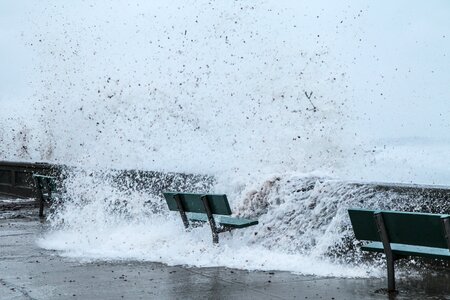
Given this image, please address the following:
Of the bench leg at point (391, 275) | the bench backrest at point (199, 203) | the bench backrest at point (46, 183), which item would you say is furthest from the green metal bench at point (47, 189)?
the bench leg at point (391, 275)

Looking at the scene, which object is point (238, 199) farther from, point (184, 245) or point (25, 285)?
point (25, 285)

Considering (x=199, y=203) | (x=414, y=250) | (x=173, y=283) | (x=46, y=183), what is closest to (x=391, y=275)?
(x=414, y=250)

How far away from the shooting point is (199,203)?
7.97 m

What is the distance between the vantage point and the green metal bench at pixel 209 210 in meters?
7.56

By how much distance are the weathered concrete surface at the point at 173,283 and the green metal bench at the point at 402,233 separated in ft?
1.01

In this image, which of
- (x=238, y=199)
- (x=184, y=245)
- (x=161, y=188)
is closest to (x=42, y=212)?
(x=161, y=188)

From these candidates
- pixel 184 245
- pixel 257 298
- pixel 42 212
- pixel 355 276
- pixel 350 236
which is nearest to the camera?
pixel 257 298

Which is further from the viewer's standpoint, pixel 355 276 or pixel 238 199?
pixel 238 199

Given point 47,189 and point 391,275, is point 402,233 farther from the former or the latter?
point 47,189

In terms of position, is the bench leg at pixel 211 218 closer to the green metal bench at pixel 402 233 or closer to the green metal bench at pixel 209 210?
the green metal bench at pixel 209 210

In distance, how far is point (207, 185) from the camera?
35.9 feet

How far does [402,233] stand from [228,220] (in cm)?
272

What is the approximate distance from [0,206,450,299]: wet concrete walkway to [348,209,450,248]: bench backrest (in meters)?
0.42

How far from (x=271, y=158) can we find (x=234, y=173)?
1.89 meters
